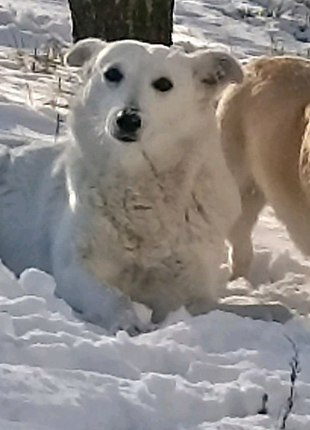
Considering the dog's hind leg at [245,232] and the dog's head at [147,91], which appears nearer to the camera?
the dog's head at [147,91]

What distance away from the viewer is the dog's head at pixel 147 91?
12.8 feet

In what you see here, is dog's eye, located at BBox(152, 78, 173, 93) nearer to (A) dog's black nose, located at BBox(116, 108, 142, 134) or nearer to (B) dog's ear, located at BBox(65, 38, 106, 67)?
(A) dog's black nose, located at BBox(116, 108, 142, 134)

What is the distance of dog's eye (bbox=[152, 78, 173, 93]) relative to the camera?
398 cm

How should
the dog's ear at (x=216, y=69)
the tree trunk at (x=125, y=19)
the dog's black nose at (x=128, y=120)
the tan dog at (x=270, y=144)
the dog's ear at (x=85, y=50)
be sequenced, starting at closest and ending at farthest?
the dog's black nose at (x=128, y=120), the dog's ear at (x=216, y=69), the dog's ear at (x=85, y=50), the tan dog at (x=270, y=144), the tree trunk at (x=125, y=19)

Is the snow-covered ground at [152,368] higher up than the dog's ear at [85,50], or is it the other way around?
the dog's ear at [85,50]

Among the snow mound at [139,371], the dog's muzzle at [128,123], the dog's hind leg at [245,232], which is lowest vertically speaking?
the dog's hind leg at [245,232]

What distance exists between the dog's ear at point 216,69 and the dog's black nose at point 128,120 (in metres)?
0.50

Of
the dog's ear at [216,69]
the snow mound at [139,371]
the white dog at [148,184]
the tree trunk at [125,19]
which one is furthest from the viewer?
the tree trunk at [125,19]

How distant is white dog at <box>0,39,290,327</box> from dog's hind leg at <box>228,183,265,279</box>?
0.58m

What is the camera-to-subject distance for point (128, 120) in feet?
12.5

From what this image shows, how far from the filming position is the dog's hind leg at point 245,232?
4.89 meters

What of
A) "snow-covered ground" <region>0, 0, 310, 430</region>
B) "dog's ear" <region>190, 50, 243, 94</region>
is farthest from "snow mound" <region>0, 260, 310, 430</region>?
"dog's ear" <region>190, 50, 243, 94</region>

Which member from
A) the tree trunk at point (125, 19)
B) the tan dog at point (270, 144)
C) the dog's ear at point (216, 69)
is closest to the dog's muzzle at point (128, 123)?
the dog's ear at point (216, 69)

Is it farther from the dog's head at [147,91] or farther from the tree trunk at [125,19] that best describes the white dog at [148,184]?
the tree trunk at [125,19]
